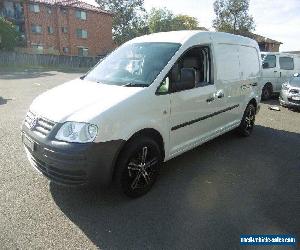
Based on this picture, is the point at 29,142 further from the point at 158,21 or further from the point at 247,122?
the point at 158,21

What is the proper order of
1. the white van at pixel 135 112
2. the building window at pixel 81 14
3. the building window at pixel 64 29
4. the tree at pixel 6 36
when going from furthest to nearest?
1. the building window at pixel 81 14
2. the building window at pixel 64 29
3. the tree at pixel 6 36
4. the white van at pixel 135 112

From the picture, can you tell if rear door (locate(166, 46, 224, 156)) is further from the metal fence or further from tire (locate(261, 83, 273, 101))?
the metal fence

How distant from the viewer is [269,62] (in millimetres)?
12758

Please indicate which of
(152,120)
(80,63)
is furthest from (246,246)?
(80,63)

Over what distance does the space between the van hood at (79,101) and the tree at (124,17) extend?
182 ft

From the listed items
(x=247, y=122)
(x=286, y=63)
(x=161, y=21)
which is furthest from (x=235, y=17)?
(x=247, y=122)

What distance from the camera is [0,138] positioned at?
635cm

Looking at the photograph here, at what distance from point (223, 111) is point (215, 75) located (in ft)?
2.57

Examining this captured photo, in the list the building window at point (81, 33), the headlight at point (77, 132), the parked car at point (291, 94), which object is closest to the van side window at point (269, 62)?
the parked car at point (291, 94)

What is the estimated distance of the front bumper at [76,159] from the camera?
3.29 metres

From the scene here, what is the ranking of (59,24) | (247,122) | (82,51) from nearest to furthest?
(247,122) → (59,24) → (82,51)

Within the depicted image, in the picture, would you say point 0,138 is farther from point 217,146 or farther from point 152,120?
point 217,146

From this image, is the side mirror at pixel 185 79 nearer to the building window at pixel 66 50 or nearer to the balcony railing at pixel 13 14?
the building window at pixel 66 50

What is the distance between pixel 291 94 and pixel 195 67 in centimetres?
721
